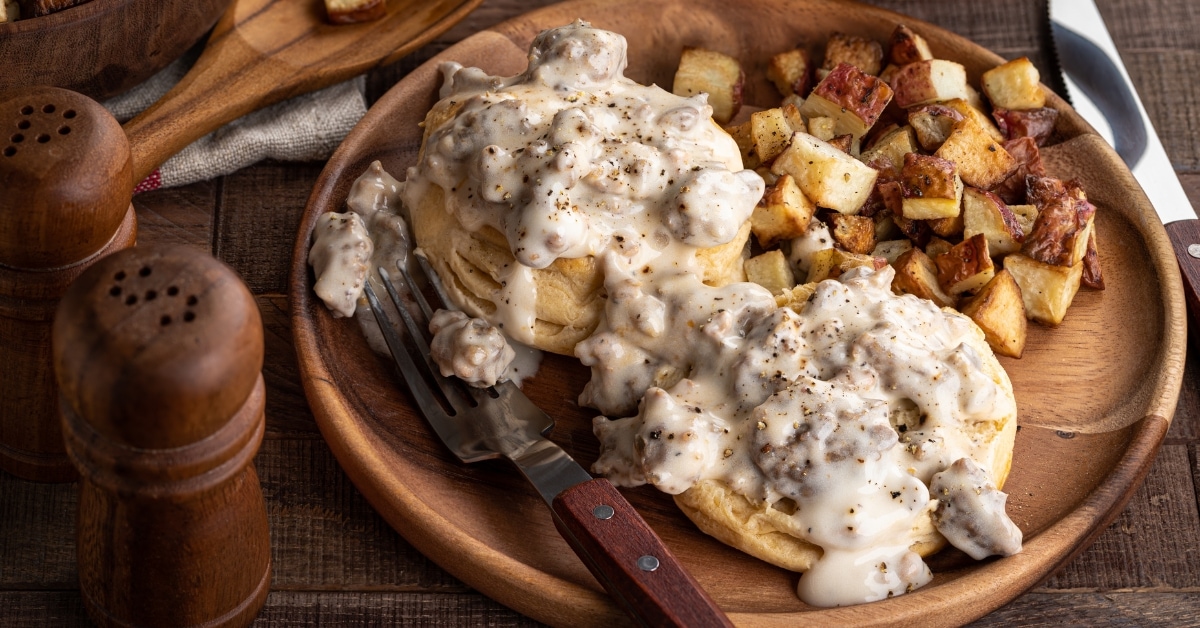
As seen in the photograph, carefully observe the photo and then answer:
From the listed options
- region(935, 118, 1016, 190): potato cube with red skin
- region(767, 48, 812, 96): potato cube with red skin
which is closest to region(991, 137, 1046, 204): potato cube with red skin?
region(935, 118, 1016, 190): potato cube with red skin

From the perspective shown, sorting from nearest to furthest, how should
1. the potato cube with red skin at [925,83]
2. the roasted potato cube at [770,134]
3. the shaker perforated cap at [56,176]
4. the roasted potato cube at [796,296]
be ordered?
the shaker perforated cap at [56,176]
the roasted potato cube at [796,296]
the roasted potato cube at [770,134]
the potato cube with red skin at [925,83]

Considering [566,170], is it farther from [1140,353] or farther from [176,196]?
[1140,353]

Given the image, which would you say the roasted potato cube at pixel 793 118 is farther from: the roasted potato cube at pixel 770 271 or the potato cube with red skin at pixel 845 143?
the roasted potato cube at pixel 770 271

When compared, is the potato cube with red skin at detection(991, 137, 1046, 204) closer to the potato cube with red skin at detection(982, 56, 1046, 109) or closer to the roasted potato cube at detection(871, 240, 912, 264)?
the potato cube with red skin at detection(982, 56, 1046, 109)

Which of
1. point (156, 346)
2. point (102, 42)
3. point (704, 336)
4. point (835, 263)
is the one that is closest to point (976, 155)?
point (835, 263)

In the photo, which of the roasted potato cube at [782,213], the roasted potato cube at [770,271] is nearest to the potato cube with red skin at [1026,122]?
the roasted potato cube at [782,213]

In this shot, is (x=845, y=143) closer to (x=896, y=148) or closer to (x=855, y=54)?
(x=896, y=148)
